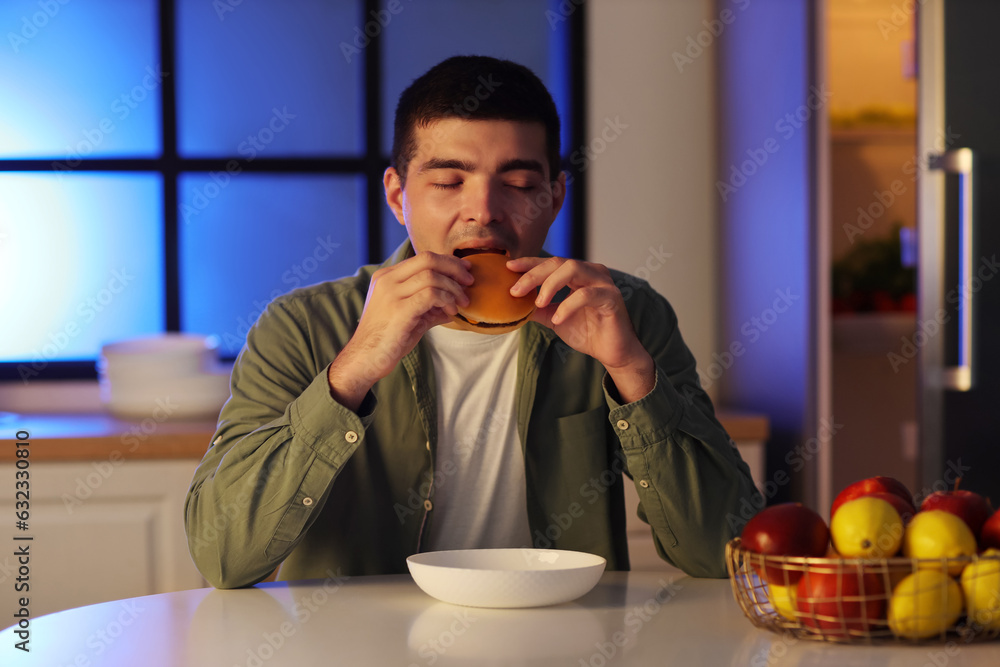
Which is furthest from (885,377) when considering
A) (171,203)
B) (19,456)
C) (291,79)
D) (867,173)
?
(19,456)

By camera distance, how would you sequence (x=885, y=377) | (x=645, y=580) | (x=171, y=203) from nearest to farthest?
(x=645, y=580) → (x=171, y=203) → (x=885, y=377)

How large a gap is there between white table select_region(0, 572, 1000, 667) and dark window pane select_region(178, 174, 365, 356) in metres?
2.06

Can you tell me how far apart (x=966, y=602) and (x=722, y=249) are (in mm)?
2296

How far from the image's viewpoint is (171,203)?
9.75ft

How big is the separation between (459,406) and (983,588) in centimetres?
86

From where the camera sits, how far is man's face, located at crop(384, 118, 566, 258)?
1.39m

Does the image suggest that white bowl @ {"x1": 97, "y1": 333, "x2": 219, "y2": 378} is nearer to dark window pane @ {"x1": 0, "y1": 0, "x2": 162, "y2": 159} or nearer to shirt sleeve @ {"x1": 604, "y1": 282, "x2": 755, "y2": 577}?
dark window pane @ {"x1": 0, "y1": 0, "x2": 162, "y2": 159}

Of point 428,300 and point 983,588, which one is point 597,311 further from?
point 983,588

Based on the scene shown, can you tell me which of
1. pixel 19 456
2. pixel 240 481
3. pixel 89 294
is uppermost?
pixel 89 294

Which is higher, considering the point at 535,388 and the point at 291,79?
the point at 291,79

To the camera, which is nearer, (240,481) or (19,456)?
(240,481)

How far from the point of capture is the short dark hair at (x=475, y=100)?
1430 millimetres

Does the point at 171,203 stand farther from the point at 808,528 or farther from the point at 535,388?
the point at 808,528

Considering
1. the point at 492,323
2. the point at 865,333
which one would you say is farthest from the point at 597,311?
the point at 865,333
